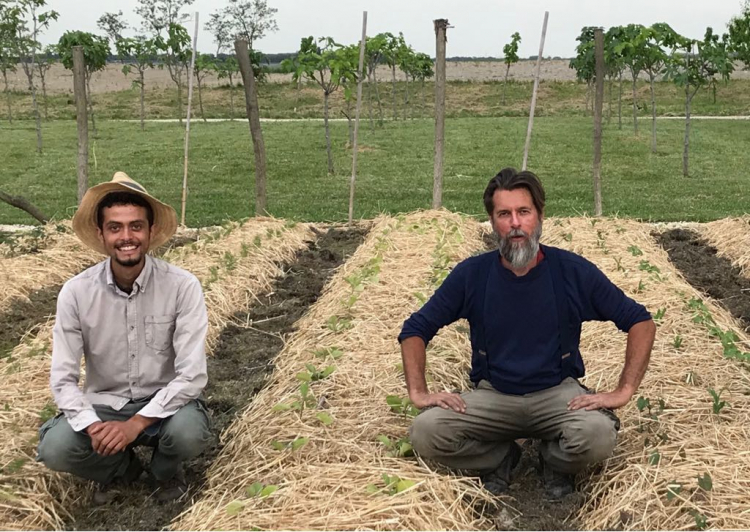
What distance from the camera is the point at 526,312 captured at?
2.96m

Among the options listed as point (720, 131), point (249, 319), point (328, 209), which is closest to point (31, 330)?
point (249, 319)

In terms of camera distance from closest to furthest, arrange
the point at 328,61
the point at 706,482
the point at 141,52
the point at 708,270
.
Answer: the point at 706,482 < the point at 708,270 < the point at 328,61 < the point at 141,52

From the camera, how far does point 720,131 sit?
20.4 m

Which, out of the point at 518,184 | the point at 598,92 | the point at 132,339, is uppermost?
the point at 598,92

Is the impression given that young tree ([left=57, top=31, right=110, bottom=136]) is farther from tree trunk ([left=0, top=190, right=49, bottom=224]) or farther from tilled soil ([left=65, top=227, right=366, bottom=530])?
tilled soil ([left=65, top=227, right=366, bottom=530])

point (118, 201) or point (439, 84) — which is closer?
point (118, 201)

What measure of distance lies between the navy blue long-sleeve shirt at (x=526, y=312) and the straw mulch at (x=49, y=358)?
161cm

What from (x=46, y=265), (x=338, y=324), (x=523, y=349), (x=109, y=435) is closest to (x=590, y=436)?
(x=523, y=349)

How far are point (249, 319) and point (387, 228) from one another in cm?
282

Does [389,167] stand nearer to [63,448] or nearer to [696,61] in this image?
[696,61]

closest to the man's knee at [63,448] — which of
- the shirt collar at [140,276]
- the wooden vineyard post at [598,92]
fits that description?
the shirt collar at [140,276]

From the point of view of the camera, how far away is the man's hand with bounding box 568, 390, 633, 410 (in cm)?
291

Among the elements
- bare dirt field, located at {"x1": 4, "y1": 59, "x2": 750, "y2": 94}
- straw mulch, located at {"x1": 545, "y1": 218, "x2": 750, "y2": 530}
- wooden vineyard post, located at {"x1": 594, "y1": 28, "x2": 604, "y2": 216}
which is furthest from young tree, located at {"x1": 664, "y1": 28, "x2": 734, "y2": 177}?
bare dirt field, located at {"x1": 4, "y1": 59, "x2": 750, "y2": 94}

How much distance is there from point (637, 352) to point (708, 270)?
479 centimetres
